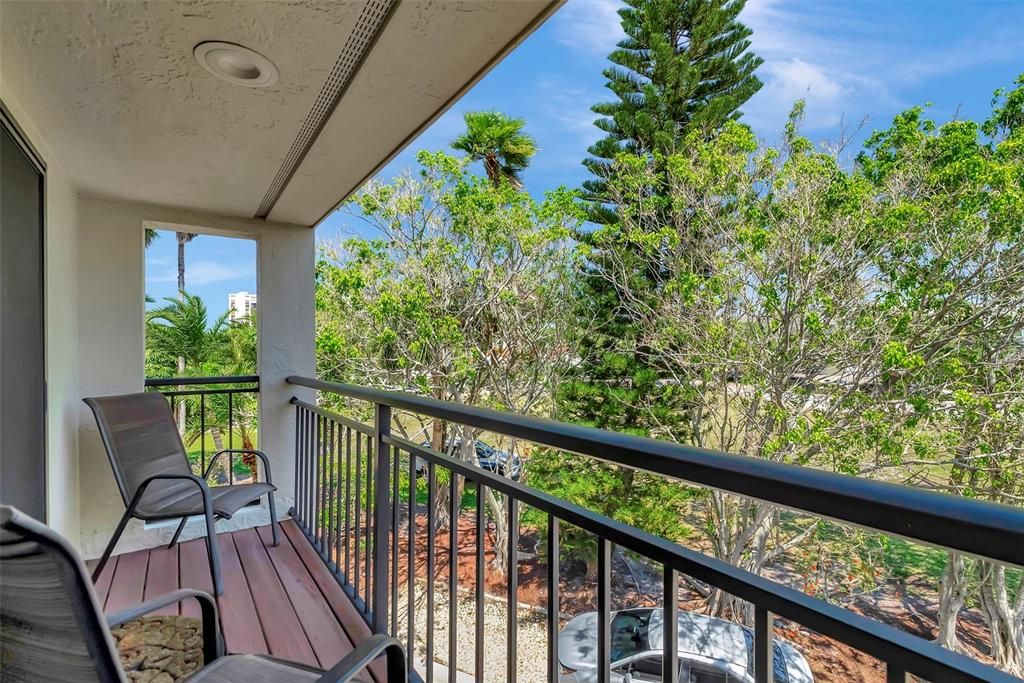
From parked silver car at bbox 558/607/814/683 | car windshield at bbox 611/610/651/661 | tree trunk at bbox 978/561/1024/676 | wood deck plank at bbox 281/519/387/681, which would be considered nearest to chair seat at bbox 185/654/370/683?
wood deck plank at bbox 281/519/387/681

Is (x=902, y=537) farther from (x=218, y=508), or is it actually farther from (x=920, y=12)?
(x=920, y=12)

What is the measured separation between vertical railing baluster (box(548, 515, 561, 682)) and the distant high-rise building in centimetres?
965

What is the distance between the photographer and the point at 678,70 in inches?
378

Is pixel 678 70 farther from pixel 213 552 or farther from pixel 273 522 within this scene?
pixel 213 552

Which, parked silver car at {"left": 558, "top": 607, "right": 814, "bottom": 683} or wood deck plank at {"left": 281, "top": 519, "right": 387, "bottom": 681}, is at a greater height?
wood deck plank at {"left": 281, "top": 519, "right": 387, "bottom": 681}

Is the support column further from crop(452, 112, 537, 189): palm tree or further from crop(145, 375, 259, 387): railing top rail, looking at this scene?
crop(452, 112, 537, 189): palm tree

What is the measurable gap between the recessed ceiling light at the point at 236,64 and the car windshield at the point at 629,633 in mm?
4555

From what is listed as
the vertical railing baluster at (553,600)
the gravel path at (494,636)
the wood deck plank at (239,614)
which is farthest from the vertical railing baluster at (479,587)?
the gravel path at (494,636)

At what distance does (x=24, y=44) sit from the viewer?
1.45m

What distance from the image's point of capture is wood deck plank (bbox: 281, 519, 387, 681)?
6.63 feet

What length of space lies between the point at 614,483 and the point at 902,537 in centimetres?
869

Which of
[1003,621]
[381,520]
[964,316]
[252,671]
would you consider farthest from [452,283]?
[1003,621]

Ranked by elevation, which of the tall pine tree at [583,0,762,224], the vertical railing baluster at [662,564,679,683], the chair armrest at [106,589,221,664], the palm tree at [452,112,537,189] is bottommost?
the chair armrest at [106,589,221,664]

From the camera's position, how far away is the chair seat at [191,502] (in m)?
2.38
